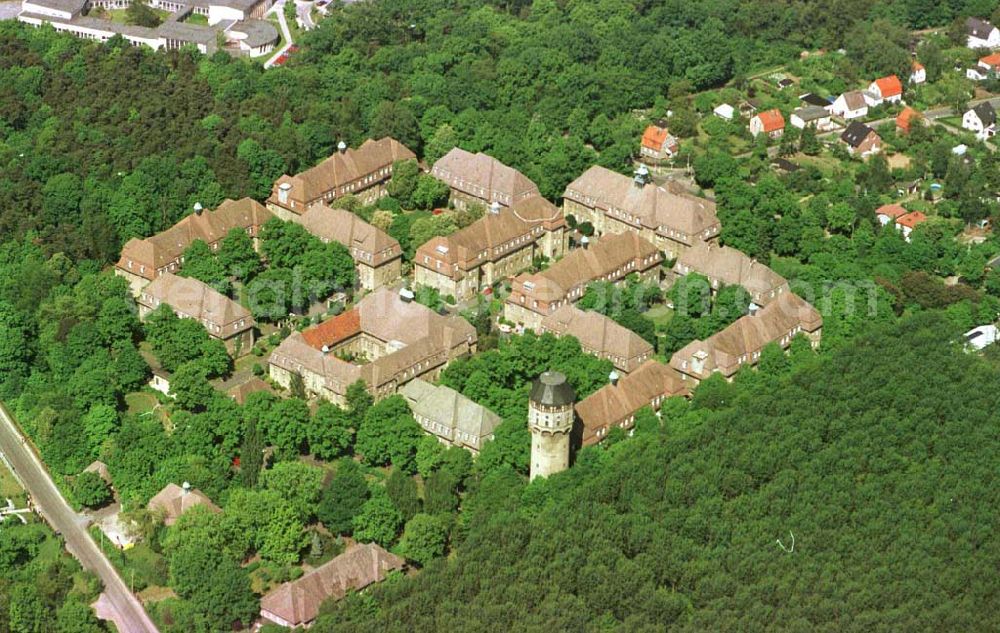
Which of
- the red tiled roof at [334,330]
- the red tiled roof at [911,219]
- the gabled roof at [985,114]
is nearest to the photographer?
the red tiled roof at [334,330]

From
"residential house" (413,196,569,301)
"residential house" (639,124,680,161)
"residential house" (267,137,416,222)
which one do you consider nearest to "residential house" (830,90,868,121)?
"residential house" (639,124,680,161)

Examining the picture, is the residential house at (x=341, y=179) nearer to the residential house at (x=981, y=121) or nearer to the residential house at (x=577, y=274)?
the residential house at (x=577, y=274)

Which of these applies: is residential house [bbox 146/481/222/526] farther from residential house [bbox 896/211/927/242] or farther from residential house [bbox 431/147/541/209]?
residential house [bbox 896/211/927/242]

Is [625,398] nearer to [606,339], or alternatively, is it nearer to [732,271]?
[606,339]

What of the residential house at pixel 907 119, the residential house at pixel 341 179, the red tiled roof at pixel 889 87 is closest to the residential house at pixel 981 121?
the residential house at pixel 907 119

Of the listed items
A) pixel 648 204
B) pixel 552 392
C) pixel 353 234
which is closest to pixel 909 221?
pixel 648 204

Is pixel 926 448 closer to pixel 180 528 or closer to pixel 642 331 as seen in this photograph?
pixel 642 331

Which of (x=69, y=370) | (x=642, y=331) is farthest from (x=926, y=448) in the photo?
(x=69, y=370)
